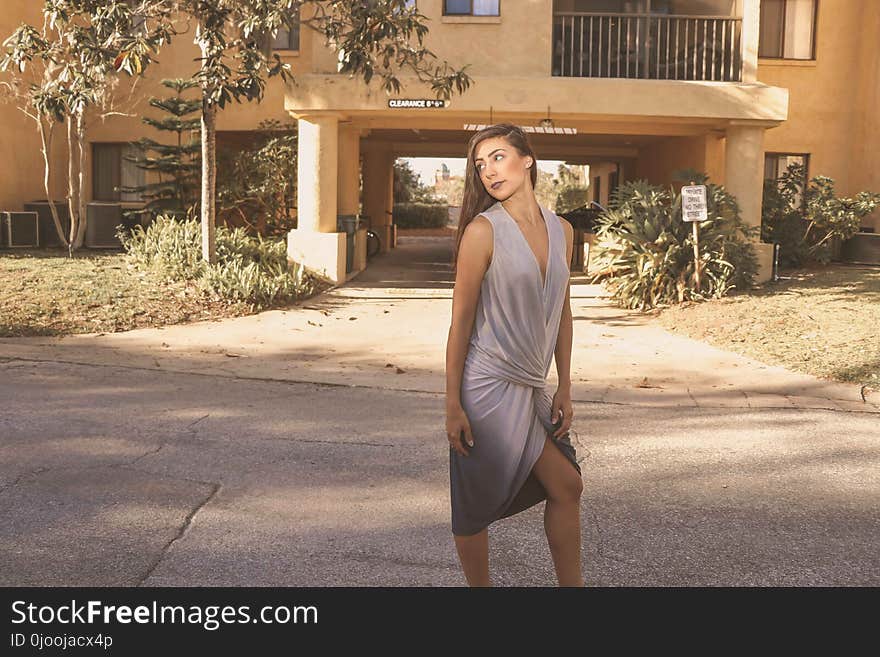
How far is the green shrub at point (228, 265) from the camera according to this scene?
A: 41.9ft

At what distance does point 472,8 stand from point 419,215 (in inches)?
967

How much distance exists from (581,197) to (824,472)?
33305mm

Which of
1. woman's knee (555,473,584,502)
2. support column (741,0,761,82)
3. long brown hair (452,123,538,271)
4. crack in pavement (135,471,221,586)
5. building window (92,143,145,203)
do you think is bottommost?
crack in pavement (135,471,221,586)

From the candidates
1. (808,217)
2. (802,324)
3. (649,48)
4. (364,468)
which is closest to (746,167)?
(649,48)

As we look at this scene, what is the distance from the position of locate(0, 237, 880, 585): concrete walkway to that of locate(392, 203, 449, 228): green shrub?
29.5m

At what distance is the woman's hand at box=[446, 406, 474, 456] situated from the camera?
3.30 meters

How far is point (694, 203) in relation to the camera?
42.1 ft

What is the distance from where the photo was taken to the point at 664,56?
17.7 meters

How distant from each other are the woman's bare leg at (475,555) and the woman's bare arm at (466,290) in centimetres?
47

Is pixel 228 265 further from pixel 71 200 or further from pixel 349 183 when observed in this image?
pixel 349 183

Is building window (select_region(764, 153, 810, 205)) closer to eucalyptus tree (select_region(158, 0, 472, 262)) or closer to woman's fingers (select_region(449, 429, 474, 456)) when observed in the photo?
eucalyptus tree (select_region(158, 0, 472, 262))

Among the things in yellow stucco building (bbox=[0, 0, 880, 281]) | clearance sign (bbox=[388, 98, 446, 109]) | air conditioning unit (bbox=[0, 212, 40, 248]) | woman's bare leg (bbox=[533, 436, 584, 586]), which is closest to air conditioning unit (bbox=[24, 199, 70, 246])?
air conditioning unit (bbox=[0, 212, 40, 248])

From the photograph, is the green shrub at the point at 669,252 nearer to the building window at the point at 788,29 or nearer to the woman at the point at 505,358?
the building window at the point at 788,29
